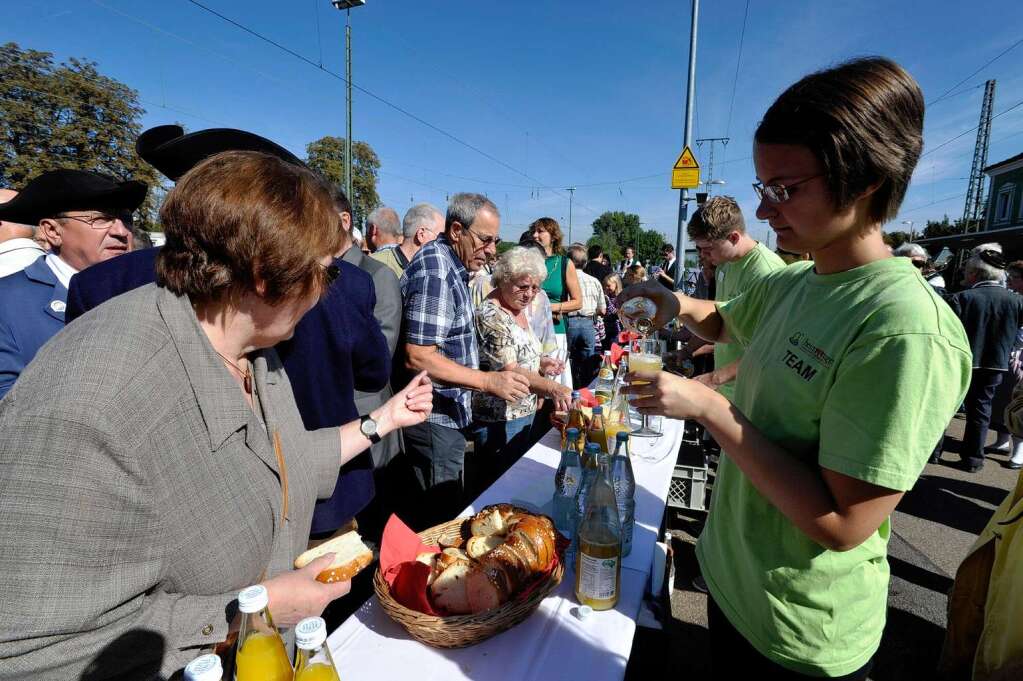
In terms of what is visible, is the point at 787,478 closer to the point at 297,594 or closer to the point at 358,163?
the point at 297,594

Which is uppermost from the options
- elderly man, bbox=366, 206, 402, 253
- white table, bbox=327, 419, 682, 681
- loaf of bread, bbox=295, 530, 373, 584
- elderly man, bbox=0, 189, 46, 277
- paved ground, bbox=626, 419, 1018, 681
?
elderly man, bbox=366, 206, 402, 253

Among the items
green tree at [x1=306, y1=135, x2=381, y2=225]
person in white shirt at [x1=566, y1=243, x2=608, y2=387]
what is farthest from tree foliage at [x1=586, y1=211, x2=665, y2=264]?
person in white shirt at [x1=566, y1=243, x2=608, y2=387]

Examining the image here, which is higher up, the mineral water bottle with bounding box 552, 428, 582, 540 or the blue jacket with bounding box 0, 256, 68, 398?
the blue jacket with bounding box 0, 256, 68, 398

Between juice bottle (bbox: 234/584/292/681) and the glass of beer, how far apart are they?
912 mm

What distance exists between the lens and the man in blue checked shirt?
2596mm

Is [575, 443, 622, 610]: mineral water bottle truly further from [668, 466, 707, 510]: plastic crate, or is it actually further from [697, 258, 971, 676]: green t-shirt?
[668, 466, 707, 510]: plastic crate

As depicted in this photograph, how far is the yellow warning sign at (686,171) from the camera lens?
9.71 metres

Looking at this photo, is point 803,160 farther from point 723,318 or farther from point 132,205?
point 132,205

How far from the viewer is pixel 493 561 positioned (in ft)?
4.54

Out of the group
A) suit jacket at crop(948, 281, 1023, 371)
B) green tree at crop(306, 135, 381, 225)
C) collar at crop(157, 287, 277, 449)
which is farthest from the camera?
green tree at crop(306, 135, 381, 225)

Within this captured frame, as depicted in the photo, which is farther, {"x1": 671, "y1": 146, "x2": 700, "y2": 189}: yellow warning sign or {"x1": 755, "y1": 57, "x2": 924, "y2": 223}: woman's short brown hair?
{"x1": 671, "y1": 146, "x2": 700, "y2": 189}: yellow warning sign

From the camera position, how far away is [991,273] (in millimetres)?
Answer: 4945

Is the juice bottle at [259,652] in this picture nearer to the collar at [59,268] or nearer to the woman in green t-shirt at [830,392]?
the woman in green t-shirt at [830,392]

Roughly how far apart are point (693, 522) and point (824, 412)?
3.29 meters
